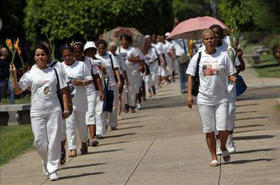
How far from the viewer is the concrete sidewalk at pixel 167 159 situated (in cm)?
1085

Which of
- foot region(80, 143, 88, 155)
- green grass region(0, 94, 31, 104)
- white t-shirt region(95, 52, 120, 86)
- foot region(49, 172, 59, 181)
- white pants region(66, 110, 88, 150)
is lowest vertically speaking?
green grass region(0, 94, 31, 104)

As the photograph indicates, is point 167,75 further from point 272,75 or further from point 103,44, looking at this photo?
point 103,44

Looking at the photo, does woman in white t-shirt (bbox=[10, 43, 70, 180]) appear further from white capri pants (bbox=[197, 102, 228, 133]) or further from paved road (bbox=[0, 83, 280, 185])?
white capri pants (bbox=[197, 102, 228, 133])

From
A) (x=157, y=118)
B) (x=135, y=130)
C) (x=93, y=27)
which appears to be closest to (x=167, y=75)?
(x=93, y=27)

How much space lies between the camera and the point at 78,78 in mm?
14227

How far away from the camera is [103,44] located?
17.1 m

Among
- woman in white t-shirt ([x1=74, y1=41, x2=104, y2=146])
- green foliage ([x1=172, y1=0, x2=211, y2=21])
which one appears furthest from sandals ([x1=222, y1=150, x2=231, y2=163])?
green foliage ([x1=172, y1=0, x2=211, y2=21])

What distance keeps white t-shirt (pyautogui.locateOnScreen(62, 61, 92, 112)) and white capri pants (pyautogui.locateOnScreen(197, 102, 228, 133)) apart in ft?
9.77

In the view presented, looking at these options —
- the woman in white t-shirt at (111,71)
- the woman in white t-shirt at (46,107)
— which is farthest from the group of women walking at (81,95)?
the woman in white t-shirt at (111,71)

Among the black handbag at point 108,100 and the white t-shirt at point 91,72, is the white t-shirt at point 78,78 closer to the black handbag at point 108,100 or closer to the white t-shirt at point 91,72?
the white t-shirt at point 91,72

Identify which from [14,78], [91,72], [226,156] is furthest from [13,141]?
[226,156]

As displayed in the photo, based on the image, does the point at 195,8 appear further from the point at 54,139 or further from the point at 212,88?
the point at 54,139

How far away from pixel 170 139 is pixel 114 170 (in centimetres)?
318

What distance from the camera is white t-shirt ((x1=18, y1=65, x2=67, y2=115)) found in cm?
1157
